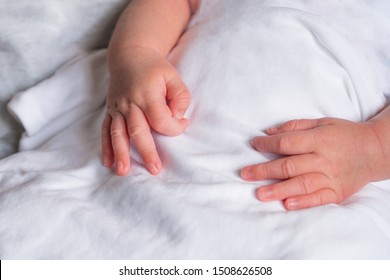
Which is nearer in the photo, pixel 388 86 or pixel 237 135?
pixel 237 135

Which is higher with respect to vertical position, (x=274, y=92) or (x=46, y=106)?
(x=274, y=92)

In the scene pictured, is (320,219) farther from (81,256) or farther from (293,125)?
(81,256)

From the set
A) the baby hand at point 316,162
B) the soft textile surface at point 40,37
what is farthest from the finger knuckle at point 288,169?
the soft textile surface at point 40,37

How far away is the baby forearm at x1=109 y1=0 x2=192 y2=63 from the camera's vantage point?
2.71 ft

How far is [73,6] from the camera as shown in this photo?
92 centimetres

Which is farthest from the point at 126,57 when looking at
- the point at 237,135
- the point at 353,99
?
the point at 353,99

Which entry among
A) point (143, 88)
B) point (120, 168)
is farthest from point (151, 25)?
point (120, 168)

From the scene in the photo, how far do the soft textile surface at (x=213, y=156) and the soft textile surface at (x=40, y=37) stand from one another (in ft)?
0.15

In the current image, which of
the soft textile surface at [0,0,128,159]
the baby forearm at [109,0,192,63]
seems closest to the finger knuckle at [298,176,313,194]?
the baby forearm at [109,0,192,63]

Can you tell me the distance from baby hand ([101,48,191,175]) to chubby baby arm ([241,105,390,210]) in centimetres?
12

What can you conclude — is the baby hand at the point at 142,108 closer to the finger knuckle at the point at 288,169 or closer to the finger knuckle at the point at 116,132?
the finger knuckle at the point at 116,132

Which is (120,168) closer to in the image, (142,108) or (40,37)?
(142,108)

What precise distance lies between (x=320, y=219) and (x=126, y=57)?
380 millimetres

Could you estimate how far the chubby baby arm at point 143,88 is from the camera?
2.31ft
